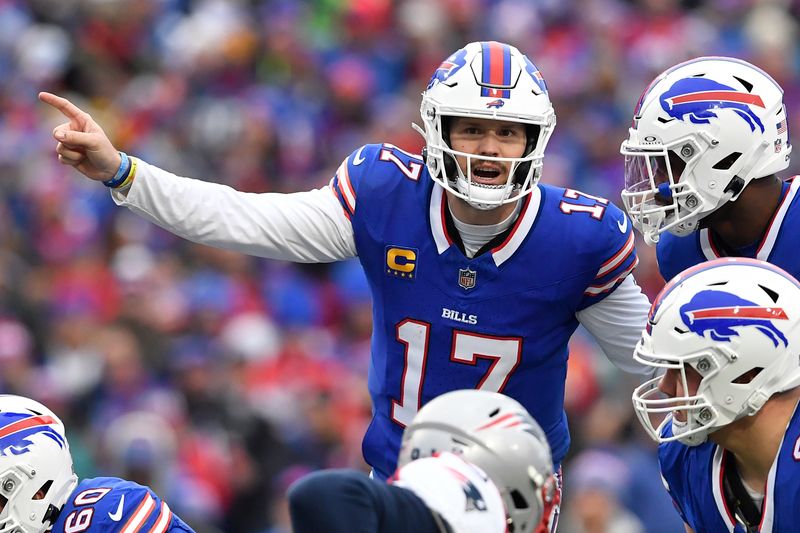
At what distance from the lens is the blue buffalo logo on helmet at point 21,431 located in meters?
4.22

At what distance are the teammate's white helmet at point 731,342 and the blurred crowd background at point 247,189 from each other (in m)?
3.52

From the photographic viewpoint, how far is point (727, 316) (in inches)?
155

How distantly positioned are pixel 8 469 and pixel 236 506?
4.21m

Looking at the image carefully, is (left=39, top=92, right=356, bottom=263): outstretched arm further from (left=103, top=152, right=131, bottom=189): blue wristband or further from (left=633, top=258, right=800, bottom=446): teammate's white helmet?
(left=633, top=258, right=800, bottom=446): teammate's white helmet

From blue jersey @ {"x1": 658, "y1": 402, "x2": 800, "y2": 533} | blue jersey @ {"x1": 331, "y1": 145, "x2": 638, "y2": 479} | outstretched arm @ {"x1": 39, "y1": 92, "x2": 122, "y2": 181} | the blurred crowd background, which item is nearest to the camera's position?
blue jersey @ {"x1": 658, "y1": 402, "x2": 800, "y2": 533}

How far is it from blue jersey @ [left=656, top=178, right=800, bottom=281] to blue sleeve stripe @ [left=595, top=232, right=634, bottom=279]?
0.33m

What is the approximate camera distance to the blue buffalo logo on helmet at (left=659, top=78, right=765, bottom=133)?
466 cm

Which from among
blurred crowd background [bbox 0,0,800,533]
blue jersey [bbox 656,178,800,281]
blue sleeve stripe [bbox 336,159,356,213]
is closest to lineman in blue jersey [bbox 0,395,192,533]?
blue sleeve stripe [bbox 336,159,356,213]

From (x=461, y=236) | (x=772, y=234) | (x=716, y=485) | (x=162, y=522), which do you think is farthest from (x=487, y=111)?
(x=162, y=522)

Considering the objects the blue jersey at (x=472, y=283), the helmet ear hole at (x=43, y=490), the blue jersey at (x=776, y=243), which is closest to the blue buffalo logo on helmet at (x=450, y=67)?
the blue jersey at (x=472, y=283)

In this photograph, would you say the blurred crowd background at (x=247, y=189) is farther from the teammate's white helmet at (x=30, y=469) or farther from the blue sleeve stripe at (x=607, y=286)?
the teammate's white helmet at (x=30, y=469)

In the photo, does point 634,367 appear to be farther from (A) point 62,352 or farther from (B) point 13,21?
(B) point 13,21

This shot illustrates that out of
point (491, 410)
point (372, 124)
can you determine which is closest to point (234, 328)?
point (372, 124)

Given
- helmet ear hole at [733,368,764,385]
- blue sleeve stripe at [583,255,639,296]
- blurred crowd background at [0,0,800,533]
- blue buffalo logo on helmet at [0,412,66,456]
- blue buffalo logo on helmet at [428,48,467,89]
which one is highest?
blue buffalo logo on helmet at [428,48,467,89]
